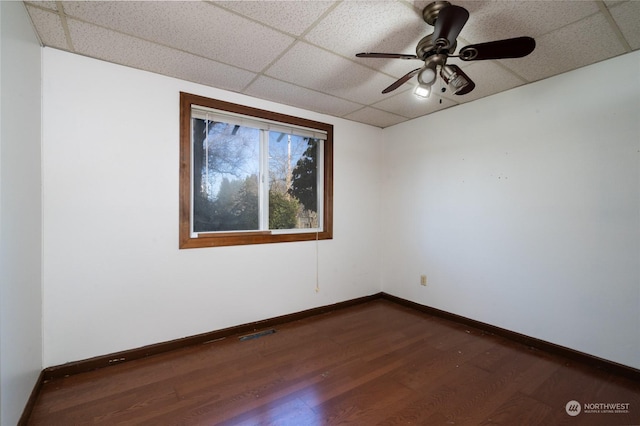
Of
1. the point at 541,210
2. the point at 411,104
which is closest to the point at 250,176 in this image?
the point at 411,104

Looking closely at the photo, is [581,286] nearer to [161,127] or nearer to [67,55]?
[161,127]

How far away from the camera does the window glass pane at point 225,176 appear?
8.66 ft

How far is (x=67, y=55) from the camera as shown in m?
2.02

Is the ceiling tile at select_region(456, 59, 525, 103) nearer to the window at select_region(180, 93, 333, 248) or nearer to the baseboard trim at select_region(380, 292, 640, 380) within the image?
the window at select_region(180, 93, 333, 248)

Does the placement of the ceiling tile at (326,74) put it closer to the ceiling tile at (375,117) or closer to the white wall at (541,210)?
the ceiling tile at (375,117)

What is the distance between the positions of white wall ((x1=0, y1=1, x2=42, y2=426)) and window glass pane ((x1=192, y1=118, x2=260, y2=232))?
1081mm

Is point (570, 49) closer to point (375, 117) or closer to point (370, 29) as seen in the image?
point (370, 29)

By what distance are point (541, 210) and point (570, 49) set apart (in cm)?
129

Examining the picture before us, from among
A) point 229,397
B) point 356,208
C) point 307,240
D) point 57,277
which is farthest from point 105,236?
point 356,208

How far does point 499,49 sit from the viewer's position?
150cm

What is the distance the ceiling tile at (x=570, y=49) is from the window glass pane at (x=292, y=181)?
6.95 feet

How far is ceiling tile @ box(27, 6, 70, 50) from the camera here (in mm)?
1652

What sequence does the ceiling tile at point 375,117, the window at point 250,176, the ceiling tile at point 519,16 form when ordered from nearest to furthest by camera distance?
1. the ceiling tile at point 519,16
2. the window at point 250,176
3. the ceiling tile at point 375,117

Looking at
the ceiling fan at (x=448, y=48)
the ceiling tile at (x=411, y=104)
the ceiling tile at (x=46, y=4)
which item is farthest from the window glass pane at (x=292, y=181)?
the ceiling tile at (x=46, y=4)
